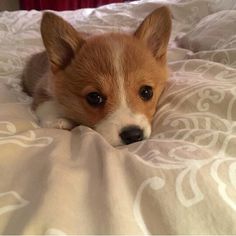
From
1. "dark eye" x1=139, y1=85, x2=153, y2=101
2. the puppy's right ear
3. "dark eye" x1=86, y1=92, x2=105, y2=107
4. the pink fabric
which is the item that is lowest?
the pink fabric

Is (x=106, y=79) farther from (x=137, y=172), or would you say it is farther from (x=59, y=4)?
(x=59, y=4)

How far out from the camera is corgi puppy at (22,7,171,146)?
1.28 metres

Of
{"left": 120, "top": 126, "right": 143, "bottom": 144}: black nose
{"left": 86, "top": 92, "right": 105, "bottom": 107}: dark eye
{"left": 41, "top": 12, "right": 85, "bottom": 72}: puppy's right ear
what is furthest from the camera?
{"left": 41, "top": 12, "right": 85, "bottom": 72}: puppy's right ear

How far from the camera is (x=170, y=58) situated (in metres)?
1.90

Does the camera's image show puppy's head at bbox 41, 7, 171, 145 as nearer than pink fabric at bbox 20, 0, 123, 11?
Yes

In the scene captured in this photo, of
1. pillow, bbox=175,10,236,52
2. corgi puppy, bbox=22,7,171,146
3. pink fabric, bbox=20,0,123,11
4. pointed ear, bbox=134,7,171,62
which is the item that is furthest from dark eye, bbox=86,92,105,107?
pink fabric, bbox=20,0,123,11

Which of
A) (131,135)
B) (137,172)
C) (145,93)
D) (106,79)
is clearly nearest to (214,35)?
(145,93)

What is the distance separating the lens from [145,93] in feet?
4.54

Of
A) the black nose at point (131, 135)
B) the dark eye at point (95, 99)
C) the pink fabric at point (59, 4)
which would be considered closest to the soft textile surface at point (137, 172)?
the black nose at point (131, 135)

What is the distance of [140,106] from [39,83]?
24.5 inches

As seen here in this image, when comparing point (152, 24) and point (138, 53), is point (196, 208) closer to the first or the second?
point (138, 53)

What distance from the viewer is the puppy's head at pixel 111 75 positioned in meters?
1.27

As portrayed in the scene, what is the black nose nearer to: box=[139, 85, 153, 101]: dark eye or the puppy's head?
the puppy's head

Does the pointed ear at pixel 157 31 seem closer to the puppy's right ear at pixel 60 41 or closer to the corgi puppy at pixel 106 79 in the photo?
the corgi puppy at pixel 106 79
